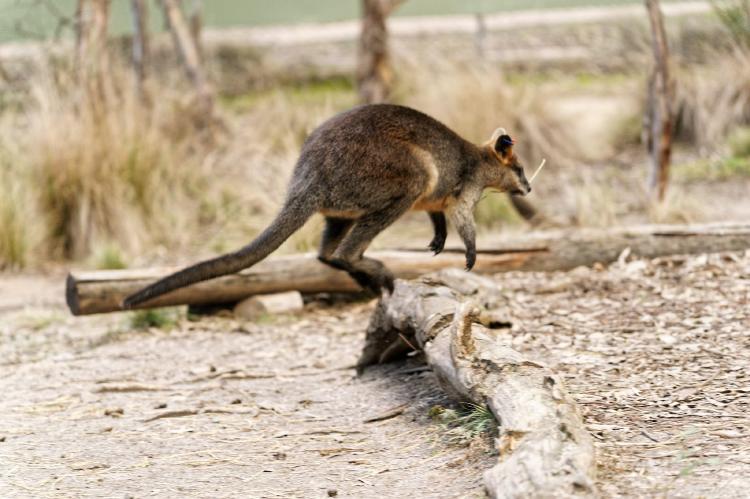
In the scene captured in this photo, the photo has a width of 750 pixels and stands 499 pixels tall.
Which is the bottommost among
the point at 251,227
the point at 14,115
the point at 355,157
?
the point at 251,227

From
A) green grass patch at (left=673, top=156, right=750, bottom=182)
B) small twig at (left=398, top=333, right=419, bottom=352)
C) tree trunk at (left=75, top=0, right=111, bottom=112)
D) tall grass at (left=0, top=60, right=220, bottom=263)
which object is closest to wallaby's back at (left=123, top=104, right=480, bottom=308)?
small twig at (left=398, top=333, right=419, bottom=352)

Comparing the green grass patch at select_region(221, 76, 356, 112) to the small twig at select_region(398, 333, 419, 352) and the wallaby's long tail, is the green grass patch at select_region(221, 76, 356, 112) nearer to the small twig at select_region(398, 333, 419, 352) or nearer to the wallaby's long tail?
the wallaby's long tail

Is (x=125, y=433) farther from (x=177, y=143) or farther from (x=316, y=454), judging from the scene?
(x=177, y=143)

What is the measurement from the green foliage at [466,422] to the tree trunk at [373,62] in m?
6.60

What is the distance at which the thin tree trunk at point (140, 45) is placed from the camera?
1041 cm

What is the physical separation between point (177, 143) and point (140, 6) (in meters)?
1.43

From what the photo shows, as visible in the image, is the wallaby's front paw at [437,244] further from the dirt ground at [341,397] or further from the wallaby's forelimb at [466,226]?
the dirt ground at [341,397]

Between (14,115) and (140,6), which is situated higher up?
(140,6)

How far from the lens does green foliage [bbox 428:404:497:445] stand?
13.4 ft

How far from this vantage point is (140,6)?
10.7 meters

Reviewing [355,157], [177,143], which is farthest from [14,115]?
[355,157]

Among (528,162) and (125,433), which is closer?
(125,433)

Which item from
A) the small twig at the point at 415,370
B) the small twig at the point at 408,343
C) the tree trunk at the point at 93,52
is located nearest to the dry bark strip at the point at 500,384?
the small twig at the point at 408,343

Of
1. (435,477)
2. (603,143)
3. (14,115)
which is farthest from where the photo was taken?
(603,143)
